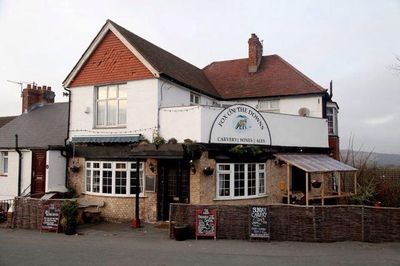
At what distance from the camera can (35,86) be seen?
24.7m

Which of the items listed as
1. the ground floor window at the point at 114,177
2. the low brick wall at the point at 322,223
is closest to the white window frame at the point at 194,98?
the ground floor window at the point at 114,177

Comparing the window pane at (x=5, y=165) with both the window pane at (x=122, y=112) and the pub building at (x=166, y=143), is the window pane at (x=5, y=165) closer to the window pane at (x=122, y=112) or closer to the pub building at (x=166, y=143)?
the pub building at (x=166, y=143)

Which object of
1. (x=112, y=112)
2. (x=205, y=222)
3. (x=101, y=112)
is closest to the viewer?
(x=205, y=222)

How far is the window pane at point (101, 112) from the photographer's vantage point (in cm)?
1716

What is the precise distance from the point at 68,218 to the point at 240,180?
705 cm

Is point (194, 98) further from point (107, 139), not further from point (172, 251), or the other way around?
point (172, 251)

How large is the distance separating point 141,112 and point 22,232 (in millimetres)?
6639

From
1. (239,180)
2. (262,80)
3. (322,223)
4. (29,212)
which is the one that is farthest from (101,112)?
(322,223)

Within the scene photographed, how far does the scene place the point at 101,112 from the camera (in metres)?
17.3

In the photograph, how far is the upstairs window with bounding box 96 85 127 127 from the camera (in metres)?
16.7

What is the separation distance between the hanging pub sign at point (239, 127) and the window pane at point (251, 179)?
1066 millimetres

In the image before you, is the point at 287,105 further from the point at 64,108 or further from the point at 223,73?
the point at 64,108

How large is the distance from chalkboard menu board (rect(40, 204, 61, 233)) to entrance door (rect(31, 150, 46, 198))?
12.8 feet

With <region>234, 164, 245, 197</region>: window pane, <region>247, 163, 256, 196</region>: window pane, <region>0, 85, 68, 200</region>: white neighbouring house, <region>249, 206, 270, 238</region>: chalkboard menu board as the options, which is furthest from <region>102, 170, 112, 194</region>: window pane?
<region>249, 206, 270, 238</region>: chalkboard menu board
